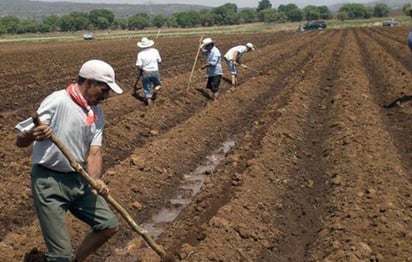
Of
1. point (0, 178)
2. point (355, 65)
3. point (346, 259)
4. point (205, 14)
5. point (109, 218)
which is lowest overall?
point (205, 14)

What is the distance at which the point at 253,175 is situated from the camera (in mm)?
8875

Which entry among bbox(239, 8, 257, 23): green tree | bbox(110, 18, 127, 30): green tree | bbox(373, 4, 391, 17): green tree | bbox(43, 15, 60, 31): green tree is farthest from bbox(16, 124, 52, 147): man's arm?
bbox(239, 8, 257, 23): green tree

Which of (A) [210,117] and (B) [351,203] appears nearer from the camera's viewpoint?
(B) [351,203]

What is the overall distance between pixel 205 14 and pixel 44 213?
129m

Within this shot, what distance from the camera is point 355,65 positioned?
22.3m

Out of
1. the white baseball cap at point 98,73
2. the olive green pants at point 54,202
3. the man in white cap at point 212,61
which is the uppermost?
the white baseball cap at point 98,73

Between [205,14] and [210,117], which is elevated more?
[210,117]

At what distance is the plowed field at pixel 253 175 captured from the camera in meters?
6.80

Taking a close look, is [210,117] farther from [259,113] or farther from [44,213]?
[44,213]

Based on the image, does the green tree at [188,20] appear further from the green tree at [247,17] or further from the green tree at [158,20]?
the green tree at [247,17]

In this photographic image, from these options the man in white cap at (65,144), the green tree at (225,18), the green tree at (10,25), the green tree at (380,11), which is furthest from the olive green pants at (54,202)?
the green tree at (225,18)

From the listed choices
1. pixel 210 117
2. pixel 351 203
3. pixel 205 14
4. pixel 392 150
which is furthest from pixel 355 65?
pixel 205 14

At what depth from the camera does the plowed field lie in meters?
6.80

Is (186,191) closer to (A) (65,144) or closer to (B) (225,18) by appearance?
(A) (65,144)
